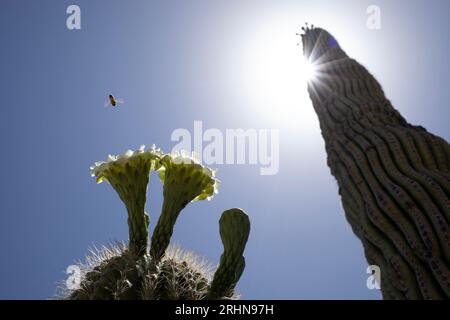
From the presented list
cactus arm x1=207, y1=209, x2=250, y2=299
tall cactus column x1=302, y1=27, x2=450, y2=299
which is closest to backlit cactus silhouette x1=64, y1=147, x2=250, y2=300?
cactus arm x1=207, y1=209, x2=250, y2=299

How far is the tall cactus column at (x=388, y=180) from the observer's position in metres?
2.64

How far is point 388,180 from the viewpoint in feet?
10.3

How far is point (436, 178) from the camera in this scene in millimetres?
2982

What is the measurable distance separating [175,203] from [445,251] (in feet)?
5.43

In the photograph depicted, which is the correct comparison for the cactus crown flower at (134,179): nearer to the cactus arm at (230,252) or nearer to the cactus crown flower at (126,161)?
the cactus crown flower at (126,161)

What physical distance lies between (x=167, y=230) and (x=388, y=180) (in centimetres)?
161

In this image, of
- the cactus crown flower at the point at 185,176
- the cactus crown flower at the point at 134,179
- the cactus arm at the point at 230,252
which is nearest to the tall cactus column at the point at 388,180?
the cactus arm at the point at 230,252

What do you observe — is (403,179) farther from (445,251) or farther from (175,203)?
(175,203)

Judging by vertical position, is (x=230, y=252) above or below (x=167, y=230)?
below

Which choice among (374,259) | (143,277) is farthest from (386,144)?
(143,277)

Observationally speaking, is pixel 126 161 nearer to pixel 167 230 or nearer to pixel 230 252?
pixel 167 230

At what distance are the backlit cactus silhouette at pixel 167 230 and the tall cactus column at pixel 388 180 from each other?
934 millimetres

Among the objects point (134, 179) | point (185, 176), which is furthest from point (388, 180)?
point (134, 179)
